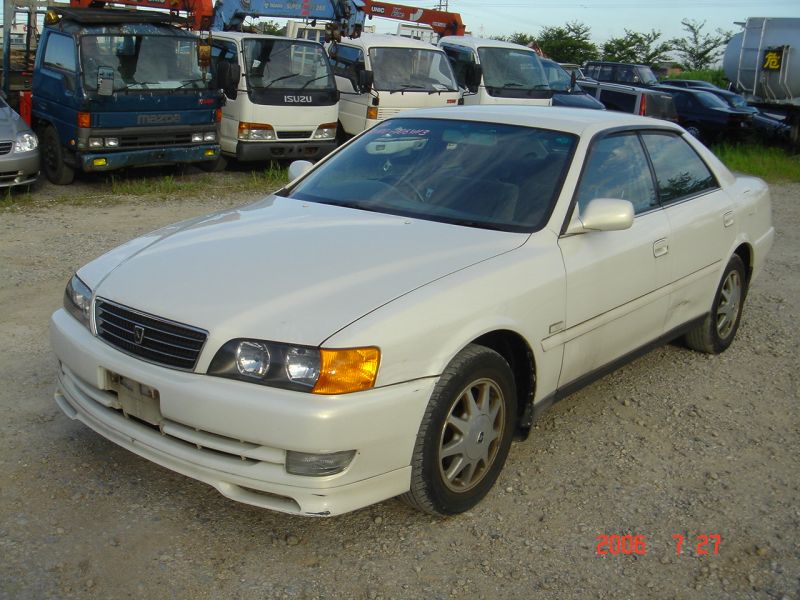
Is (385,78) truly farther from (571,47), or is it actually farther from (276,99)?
(571,47)

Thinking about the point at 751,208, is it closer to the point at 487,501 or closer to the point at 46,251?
the point at 487,501

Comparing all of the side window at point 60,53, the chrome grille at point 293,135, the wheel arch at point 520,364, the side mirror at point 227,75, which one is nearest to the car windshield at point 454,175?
the wheel arch at point 520,364

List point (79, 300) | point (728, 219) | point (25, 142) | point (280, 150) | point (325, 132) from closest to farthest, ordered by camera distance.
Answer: point (79, 300)
point (728, 219)
point (25, 142)
point (280, 150)
point (325, 132)

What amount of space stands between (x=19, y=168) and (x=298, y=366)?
315 inches

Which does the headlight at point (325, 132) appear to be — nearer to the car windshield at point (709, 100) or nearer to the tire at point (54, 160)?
the tire at point (54, 160)

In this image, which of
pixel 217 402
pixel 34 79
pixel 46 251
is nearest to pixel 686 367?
pixel 217 402

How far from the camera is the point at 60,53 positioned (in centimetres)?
1078

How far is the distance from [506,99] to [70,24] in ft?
23.8

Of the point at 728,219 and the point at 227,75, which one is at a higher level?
the point at 227,75

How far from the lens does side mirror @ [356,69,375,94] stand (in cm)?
1341

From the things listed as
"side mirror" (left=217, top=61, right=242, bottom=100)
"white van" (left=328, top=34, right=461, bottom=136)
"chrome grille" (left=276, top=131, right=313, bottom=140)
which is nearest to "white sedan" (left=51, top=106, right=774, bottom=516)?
"side mirror" (left=217, top=61, right=242, bottom=100)

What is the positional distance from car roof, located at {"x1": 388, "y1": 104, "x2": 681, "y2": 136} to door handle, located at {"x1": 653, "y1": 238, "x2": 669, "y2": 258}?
0.64 m
